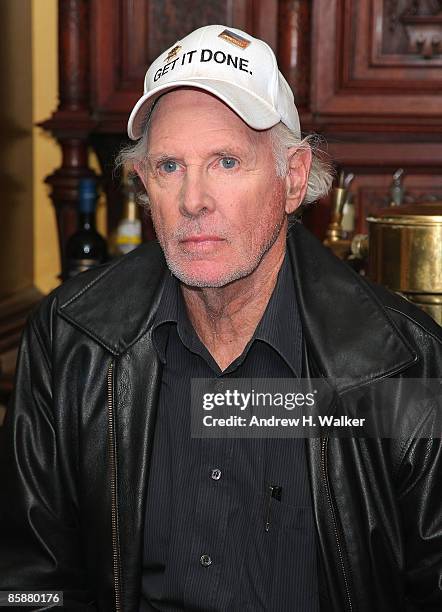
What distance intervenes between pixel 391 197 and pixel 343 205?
29 cm

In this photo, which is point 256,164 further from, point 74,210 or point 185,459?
→ point 74,210

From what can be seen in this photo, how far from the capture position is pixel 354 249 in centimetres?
205

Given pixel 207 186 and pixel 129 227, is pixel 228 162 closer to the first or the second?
pixel 207 186

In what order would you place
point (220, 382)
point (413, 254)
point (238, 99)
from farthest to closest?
point (413, 254) → point (220, 382) → point (238, 99)

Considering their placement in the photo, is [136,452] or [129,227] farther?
[129,227]

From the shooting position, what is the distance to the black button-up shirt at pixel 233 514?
4.46ft

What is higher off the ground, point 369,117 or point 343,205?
point 369,117

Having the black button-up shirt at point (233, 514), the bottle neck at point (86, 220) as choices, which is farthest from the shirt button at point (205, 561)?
the bottle neck at point (86, 220)

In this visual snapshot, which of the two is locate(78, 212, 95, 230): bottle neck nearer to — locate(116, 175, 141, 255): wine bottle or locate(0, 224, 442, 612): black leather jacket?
locate(116, 175, 141, 255): wine bottle

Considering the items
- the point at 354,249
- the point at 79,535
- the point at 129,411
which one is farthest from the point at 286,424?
the point at 354,249

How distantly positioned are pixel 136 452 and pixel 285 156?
467 millimetres

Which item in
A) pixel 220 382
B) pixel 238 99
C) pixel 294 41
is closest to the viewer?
pixel 238 99

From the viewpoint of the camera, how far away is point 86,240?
275 cm

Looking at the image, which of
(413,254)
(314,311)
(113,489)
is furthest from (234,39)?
(113,489)
